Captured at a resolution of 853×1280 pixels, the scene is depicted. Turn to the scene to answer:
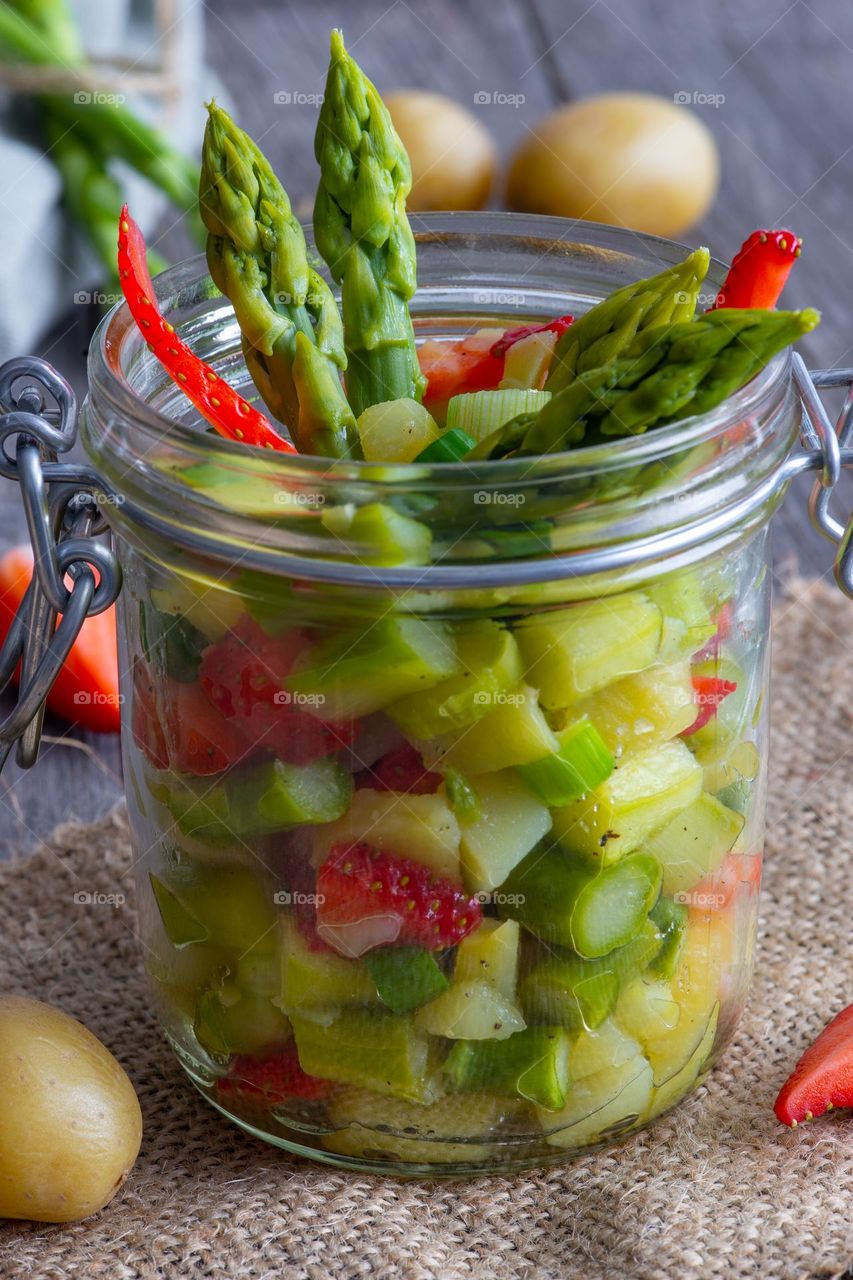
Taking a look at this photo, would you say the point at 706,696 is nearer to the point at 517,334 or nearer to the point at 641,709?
the point at 641,709

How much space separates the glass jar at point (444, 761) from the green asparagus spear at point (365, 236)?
0.17 m

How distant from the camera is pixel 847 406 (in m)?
1.23

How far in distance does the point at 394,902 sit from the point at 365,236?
48cm

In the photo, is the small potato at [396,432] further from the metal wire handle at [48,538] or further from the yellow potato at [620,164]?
the yellow potato at [620,164]

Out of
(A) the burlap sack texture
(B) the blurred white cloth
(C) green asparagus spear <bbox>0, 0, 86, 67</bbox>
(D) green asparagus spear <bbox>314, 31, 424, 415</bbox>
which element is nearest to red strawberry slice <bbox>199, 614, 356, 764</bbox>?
(D) green asparagus spear <bbox>314, 31, 424, 415</bbox>

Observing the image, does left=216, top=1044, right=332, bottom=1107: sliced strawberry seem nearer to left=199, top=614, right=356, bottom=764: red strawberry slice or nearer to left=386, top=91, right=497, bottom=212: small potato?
left=199, top=614, right=356, bottom=764: red strawberry slice

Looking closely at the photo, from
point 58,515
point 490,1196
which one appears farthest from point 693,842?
point 58,515

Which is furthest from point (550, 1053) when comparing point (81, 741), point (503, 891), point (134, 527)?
point (81, 741)

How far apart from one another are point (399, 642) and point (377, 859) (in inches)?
6.0

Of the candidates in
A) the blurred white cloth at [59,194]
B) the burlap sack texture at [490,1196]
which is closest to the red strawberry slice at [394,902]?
the burlap sack texture at [490,1196]

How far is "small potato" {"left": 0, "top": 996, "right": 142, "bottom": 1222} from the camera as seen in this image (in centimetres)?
111

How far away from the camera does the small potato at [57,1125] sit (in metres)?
1.11

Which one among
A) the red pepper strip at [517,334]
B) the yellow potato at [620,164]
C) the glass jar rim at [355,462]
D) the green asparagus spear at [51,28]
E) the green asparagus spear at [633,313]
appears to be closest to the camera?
the glass jar rim at [355,462]

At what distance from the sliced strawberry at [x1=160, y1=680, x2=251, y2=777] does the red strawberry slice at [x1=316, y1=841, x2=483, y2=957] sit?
10cm
